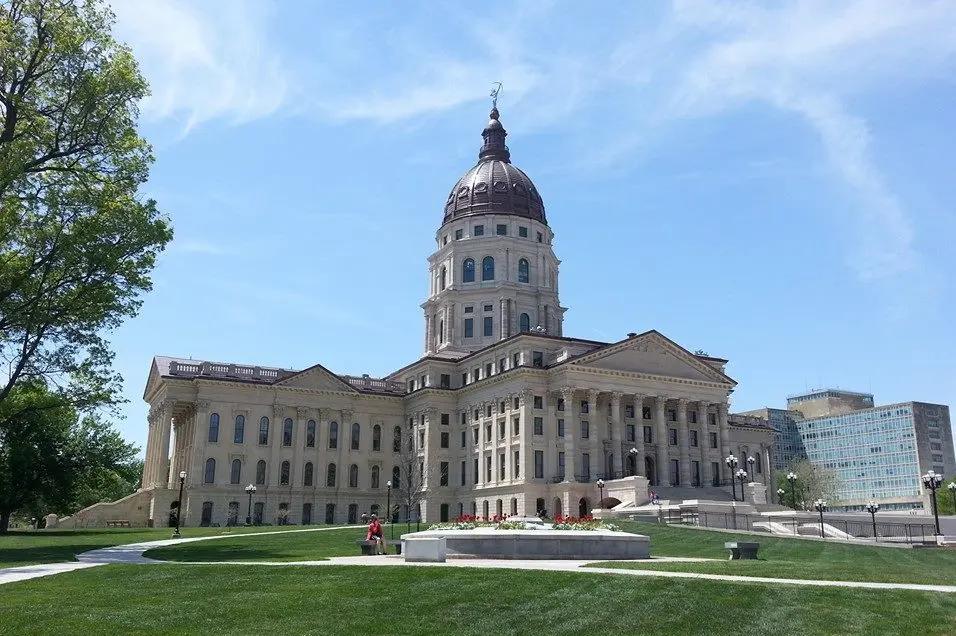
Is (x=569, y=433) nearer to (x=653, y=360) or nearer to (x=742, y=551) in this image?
(x=653, y=360)

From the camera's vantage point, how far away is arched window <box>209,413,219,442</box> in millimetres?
80562

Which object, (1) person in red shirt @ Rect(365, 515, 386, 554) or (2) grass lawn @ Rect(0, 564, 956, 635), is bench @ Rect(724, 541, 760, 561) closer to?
(2) grass lawn @ Rect(0, 564, 956, 635)

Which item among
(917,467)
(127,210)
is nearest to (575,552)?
(127,210)

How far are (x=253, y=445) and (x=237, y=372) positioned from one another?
25.2 feet

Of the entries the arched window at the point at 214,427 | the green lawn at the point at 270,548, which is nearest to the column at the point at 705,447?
the green lawn at the point at 270,548

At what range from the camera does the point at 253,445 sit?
8225 cm

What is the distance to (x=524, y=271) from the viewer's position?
97250 mm

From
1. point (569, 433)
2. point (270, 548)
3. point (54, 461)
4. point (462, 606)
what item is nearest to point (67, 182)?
point (270, 548)

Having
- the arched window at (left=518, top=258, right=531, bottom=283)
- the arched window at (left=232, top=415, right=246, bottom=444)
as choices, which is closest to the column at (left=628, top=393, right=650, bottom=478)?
the arched window at (left=518, top=258, right=531, bottom=283)

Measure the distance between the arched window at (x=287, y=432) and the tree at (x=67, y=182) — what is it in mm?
47267

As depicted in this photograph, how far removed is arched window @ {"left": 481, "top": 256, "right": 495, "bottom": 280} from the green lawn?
1938 inches

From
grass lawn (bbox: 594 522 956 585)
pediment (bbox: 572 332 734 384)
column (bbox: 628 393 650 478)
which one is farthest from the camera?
pediment (bbox: 572 332 734 384)

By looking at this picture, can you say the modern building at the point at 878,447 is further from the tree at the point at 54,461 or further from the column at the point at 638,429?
the tree at the point at 54,461

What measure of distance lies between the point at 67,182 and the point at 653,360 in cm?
5569
